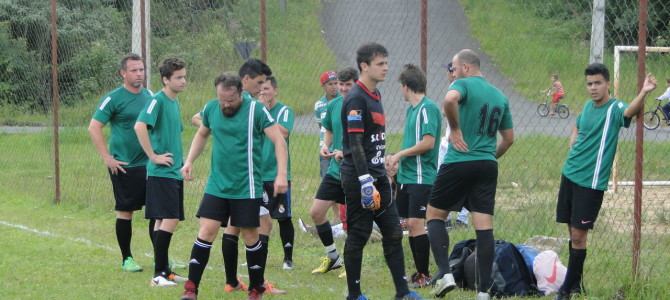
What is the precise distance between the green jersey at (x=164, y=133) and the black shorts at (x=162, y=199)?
62 mm

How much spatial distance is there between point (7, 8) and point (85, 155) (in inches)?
168

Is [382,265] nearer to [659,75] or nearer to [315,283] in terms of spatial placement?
[315,283]

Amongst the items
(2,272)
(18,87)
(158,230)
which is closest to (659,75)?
(158,230)

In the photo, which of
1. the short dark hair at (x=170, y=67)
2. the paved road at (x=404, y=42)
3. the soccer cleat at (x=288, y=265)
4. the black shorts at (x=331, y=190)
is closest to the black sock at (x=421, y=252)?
the black shorts at (x=331, y=190)

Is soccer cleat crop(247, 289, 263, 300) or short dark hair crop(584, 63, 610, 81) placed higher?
short dark hair crop(584, 63, 610, 81)

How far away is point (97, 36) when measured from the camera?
14.6 metres

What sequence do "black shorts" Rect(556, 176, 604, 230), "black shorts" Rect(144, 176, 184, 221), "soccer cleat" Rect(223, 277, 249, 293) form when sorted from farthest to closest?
"black shorts" Rect(144, 176, 184, 221) < "soccer cleat" Rect(223, 277, 249, 293) < "black shorts" Rect(556, 176, 604, 230)

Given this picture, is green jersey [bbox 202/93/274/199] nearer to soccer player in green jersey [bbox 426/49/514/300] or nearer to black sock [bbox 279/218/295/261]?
soccer player in green jersey [bbox 426/49/514/300]

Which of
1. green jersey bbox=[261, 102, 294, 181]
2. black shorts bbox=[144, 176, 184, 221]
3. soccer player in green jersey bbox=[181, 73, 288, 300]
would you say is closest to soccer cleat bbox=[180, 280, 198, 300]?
soccer player in green jersey bbox=[181, 73, 288, 300]

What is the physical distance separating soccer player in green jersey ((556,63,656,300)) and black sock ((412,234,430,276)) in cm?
131

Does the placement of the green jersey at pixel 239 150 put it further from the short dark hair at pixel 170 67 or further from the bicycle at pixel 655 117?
the bicycle at pixel 655 117

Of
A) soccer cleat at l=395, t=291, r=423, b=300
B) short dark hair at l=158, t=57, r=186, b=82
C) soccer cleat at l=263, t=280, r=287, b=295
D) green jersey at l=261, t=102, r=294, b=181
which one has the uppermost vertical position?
short dark hair at l=158, t=57, r=186, b=82

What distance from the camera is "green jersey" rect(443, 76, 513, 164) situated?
7344 millimetres

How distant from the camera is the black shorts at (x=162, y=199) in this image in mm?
8453
